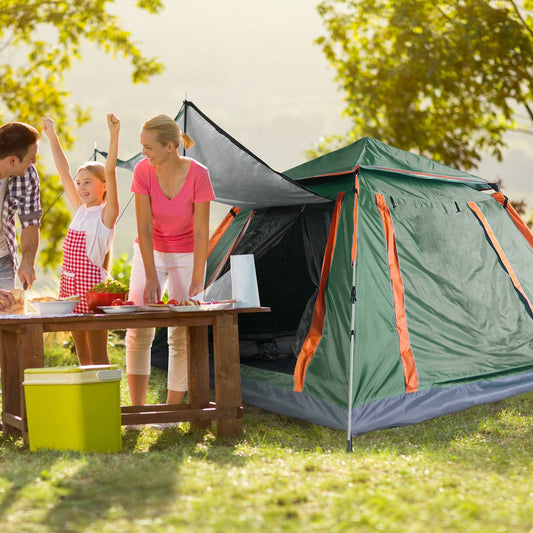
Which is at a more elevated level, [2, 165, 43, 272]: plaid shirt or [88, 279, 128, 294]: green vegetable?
[2, 165, 43, 272]: plaid shirt

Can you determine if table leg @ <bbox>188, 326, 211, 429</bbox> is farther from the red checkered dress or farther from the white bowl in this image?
the white bowl

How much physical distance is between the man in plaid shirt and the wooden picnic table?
32cm

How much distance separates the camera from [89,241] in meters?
3.72

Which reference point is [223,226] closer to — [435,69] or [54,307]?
[54,307]

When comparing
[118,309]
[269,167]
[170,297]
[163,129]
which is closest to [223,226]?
[269,167]

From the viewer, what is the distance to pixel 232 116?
10619 cm

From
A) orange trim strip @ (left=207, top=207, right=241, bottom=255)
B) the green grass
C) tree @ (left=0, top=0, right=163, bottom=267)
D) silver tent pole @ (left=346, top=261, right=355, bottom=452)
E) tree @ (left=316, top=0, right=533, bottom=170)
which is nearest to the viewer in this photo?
the green grass

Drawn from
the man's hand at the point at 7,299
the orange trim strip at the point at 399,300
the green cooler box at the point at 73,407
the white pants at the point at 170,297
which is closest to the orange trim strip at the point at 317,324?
the orange trim strip at the point at 399,300

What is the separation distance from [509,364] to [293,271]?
164cm

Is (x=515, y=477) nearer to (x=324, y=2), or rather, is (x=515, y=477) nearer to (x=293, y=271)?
(x=293, y=271)

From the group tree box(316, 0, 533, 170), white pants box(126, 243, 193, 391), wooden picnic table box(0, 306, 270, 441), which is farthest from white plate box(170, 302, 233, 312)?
tree box(316, 0, 533, 170)

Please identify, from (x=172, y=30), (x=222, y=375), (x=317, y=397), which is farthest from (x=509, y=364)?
(x=172, y=30)

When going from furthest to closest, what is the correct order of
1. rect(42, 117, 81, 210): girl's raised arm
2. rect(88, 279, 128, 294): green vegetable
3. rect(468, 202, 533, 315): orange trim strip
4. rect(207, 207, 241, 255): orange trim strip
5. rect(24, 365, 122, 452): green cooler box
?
rect(207, 207, 241, 255): orange trim strip → rect(468, 202, 533, 315): orange trim strip → rect(42, 117, 81, 210): girl's raised arm → rect(88, 279, 128, 294): green vegetable → rect(24, 365, 122, 452): green cooler box

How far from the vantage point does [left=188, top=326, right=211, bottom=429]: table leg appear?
147 inches
